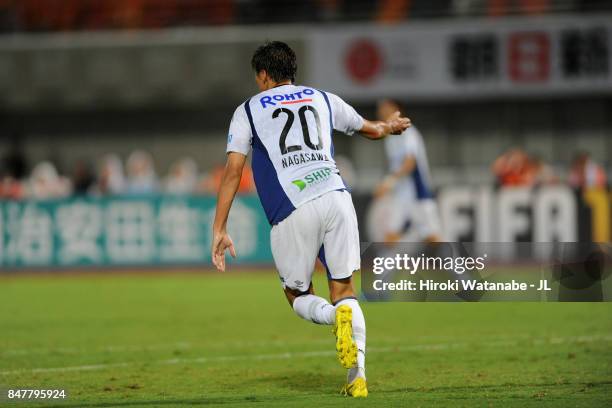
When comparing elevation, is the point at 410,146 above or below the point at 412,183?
above

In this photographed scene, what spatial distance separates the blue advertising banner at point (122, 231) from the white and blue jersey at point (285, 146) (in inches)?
502

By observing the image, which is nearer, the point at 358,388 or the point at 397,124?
the point at 358,388

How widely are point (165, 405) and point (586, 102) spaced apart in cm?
2420

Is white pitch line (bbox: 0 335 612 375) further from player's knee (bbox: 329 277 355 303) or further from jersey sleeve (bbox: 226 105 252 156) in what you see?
jersey sleeve (bbox: 226 105 252 156)

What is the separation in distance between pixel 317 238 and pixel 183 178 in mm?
18237

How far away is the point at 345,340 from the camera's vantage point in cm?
662

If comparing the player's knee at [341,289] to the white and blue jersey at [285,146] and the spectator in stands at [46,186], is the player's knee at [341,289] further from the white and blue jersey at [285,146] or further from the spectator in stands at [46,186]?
the spectator in stands at [46,186]

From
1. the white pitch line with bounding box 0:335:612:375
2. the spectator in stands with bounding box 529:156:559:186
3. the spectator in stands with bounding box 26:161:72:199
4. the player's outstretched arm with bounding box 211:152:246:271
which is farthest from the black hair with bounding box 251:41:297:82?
the spectator in stands with bounding box 26:161:72:199

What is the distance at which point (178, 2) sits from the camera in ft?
98.2

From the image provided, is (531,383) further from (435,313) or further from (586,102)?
(586,102)

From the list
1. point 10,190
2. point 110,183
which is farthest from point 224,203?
point 110,183

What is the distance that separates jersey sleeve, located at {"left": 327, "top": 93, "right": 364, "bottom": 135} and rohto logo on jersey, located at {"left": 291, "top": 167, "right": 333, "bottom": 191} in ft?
1.23

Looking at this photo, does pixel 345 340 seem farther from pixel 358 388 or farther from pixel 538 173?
pixel 538 173

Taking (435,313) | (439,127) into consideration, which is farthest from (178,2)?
(435,313)
